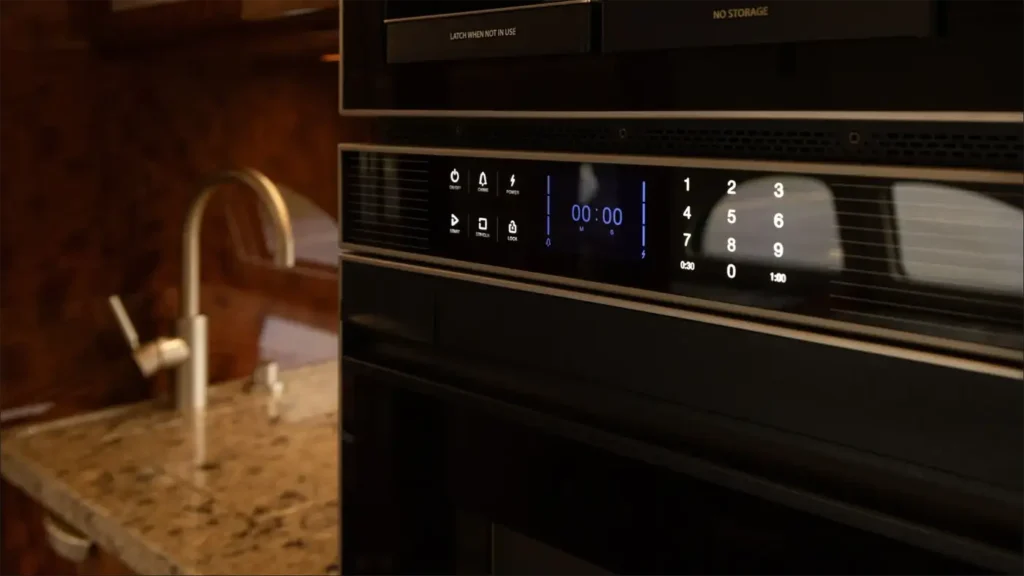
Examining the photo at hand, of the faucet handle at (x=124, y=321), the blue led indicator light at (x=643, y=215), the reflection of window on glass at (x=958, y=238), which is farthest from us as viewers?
the faucet handle at (x=124, y=321)

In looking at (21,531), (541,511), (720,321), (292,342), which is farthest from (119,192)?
(720,321)

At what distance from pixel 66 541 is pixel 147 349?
0.88 ft

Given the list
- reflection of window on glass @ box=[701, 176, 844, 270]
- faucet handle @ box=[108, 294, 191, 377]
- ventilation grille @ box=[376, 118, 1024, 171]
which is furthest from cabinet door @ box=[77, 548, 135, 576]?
reflection of window on glass @ box=[701, 176, 844, 270]

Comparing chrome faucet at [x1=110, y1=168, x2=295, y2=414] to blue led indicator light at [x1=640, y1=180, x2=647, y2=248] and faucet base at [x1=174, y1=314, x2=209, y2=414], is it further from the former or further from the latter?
blue led indicator light at [x1=640, y1=180, x2=647, y2=248]

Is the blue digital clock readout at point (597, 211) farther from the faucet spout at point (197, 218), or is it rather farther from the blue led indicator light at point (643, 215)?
the faucet spout at point (197, 218)

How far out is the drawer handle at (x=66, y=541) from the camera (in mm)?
999

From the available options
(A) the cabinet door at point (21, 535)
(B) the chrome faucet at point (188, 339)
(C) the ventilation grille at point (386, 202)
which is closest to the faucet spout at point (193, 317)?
(B) the chrome faucet at point (188, 339)

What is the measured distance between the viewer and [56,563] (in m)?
1.08

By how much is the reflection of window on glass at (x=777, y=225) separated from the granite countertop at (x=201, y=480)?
479 millimetres

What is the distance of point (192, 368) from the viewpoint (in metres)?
1.24

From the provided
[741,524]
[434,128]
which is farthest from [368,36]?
[741,524]

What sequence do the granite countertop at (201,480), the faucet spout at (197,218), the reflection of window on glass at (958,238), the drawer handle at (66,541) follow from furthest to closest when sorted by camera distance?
1. the faucet spout at (197,218)
2. the drawer handle at (66,541)
3. the granite countertop at (201,480)
4. the reflection of window on glass at (958,238)

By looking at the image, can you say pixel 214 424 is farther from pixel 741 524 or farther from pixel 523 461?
pixel 741 524

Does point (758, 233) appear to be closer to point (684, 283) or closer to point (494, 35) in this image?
point (684, 283)
